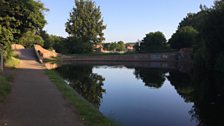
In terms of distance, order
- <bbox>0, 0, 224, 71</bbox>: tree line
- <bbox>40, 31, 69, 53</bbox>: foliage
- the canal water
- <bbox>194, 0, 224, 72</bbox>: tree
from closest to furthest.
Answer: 1. the canal water
2. <bbox>0, 0, 224, 71</bbox>: tree line
3. <bbox>194, 0, 224, 72</bbox>: tree
4. <bbox>40, 31, 69, 53</bbox>: foliage

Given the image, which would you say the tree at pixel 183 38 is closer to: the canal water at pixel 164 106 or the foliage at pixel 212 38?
the foliage at pixel 212 38

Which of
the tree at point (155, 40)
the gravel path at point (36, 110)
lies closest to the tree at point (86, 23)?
the tree at point (155, 40)

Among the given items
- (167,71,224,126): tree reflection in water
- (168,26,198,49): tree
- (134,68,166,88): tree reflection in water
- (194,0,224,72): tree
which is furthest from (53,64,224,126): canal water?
(168,26,198,49): tree

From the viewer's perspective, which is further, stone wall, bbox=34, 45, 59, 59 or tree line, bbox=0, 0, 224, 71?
stone wall, bbox=34, 45, 59, 59

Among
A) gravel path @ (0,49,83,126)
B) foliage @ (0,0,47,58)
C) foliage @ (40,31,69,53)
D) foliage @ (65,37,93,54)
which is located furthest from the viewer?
foliage @ (40,31,69,53)

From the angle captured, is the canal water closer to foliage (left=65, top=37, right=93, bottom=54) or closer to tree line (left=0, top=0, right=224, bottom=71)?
tree line (left=0, top=0, right=224, bottom=71)

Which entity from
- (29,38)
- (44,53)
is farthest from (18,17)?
(44,53)

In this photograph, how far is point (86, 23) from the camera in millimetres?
90000

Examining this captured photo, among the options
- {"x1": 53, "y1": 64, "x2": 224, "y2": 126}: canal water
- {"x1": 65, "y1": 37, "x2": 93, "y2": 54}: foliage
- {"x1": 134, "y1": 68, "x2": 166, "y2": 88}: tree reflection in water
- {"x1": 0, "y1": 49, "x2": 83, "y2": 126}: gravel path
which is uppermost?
{"x1": 65, "y1": 37, "x2": 93, "y2": 54}: foliage

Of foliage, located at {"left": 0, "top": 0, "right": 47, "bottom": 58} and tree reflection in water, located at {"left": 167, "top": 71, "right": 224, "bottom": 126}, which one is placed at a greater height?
foliage, located at {"left": 0, "top": 0, "right": 47, "bottom": 58}

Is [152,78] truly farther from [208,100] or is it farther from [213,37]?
[208,100]

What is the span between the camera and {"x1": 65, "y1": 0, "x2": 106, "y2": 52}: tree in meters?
89.7

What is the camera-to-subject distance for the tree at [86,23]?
89.7m

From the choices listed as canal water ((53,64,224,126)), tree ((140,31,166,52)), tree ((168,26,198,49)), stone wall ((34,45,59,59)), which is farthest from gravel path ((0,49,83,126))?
tree ((140,31,166,52))
